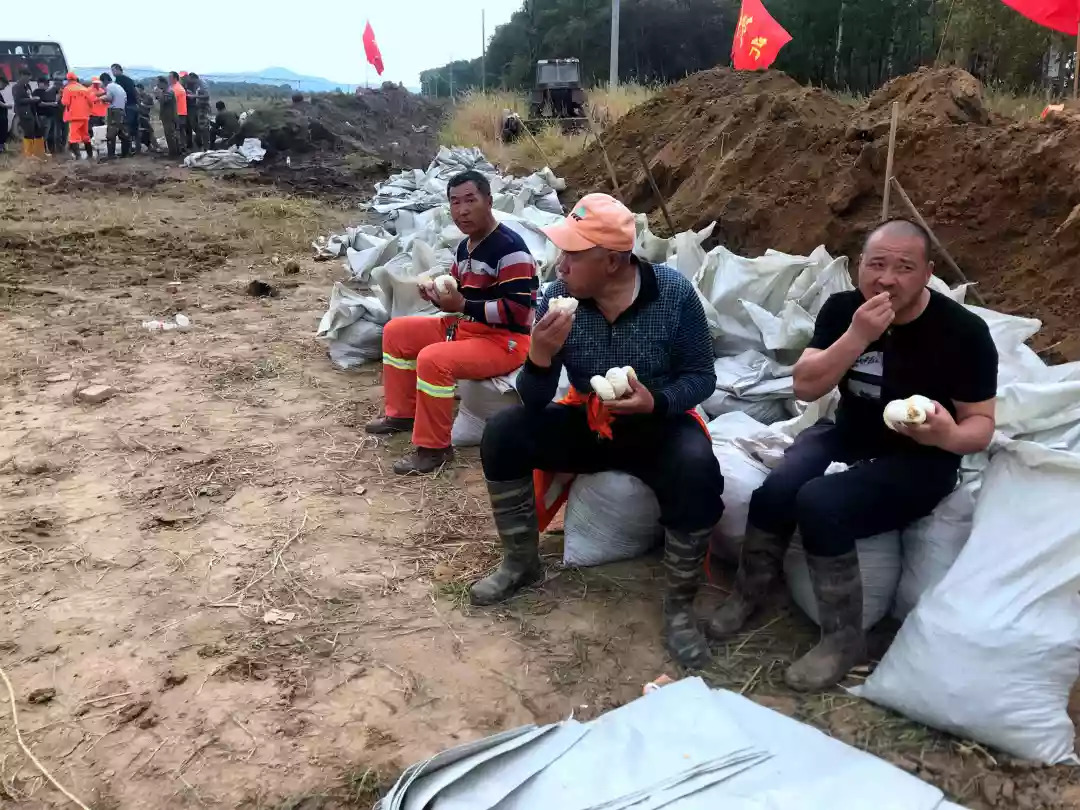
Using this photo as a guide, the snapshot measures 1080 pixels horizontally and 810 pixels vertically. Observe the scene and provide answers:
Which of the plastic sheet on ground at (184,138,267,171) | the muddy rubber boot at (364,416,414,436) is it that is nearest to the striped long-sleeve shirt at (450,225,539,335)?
the muddy rubber boot at (364,416,414,436)

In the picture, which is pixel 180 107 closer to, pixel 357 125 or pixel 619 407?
pixel 357 125

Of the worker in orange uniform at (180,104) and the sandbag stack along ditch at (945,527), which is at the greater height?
the worker in orange uniform at (180,104)

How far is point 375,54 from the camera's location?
2528cm

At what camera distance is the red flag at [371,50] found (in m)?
25.1

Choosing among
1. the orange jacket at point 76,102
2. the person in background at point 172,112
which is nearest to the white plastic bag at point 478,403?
the orange jacket at point 76,102

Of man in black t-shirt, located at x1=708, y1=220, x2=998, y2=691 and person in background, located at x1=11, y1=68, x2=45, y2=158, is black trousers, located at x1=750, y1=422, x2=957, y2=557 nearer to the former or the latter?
man in black t-shirt, located at x1=708, y1=220, x2=998, y2=691

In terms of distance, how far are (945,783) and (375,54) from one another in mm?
26532

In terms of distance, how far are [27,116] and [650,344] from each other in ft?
53.4

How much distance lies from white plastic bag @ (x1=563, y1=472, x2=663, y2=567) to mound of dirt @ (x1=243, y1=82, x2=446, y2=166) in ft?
42.9

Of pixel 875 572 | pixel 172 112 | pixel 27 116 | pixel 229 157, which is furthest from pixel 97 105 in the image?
pixel 875 572

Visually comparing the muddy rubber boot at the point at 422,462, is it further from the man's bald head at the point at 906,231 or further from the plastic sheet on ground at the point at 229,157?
the plastic sheet on ground at the point at 229,157

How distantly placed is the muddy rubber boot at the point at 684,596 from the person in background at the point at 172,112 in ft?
53.7

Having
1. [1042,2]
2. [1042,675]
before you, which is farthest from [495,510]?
[1042,2]

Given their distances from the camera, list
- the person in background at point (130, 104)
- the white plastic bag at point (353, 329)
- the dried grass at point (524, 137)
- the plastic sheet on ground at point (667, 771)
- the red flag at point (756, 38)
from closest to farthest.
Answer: the plastic sheet on ground at point (667, 771) < the white plastic bag at point (353, 329) < the red flag at point (756, 38) < the dried grass at point (524, 137) < the person in background at point (130, 104)
